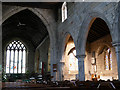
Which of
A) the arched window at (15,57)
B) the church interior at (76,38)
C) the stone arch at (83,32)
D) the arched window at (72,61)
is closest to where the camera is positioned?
the church interior at (76,38)

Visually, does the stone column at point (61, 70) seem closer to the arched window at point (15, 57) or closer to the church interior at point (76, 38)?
the church interior at point (76, 38)

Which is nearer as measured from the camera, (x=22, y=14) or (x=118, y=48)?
(x=118, y=48)

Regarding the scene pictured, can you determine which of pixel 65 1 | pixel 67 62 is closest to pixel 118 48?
pixel 65 1

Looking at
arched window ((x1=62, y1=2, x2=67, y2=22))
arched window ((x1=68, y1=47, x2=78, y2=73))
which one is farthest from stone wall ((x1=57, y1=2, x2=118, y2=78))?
arched window ((x1=68, y1=47, x2=78, y2=73))

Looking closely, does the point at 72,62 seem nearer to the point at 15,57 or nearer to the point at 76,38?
the point at 76,38

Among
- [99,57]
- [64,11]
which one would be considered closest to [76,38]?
[64,11]

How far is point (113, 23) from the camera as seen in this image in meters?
7.79

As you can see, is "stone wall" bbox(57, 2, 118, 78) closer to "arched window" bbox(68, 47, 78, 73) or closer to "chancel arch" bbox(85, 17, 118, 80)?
"arched window" bbox(68, 47, 78, 73)

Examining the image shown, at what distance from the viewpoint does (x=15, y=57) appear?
28969 mm

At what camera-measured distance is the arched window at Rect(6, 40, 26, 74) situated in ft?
93.6

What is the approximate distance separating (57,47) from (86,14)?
594cm

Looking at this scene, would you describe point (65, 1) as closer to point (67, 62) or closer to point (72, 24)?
point (72, 24)

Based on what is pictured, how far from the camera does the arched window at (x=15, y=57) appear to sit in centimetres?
2853

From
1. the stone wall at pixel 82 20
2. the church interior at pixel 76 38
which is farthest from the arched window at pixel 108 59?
the stone wall at pixel 82 20
